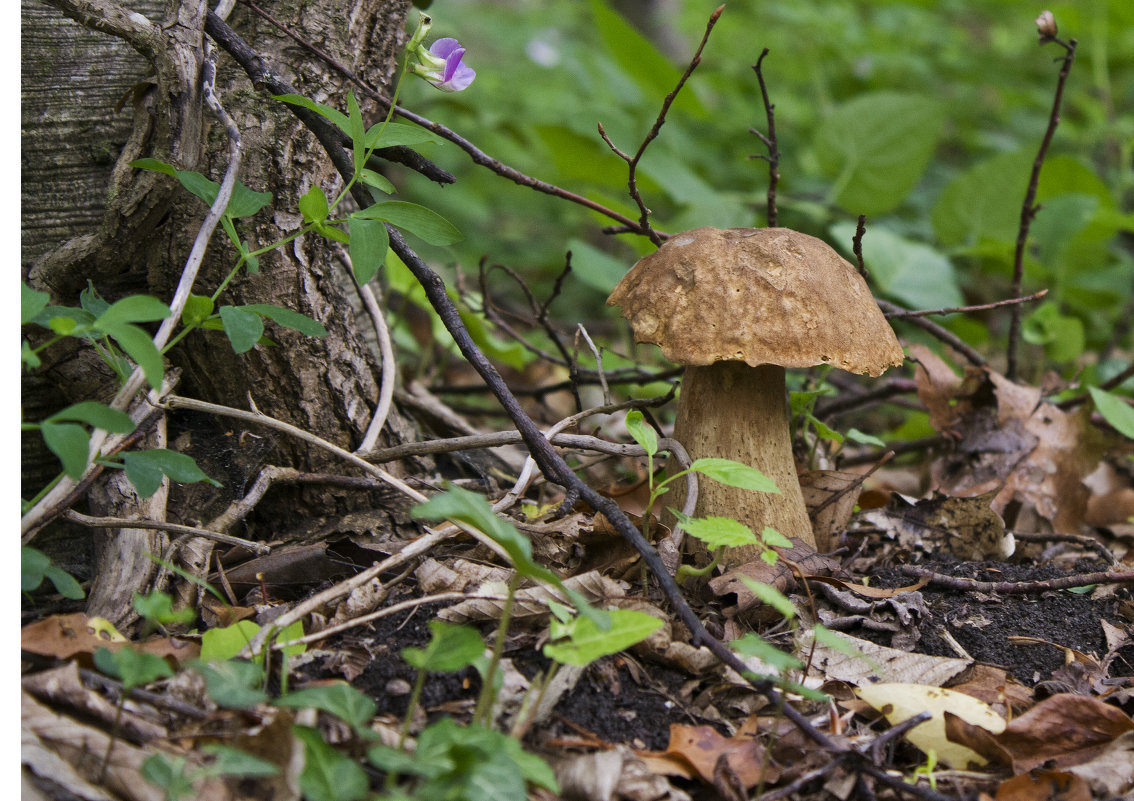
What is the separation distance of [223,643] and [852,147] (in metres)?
3.93

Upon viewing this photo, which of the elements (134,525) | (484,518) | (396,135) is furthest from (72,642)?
(396,135)

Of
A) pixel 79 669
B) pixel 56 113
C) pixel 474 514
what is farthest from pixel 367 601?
pixel 56 113

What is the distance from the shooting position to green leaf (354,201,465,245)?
1.59m

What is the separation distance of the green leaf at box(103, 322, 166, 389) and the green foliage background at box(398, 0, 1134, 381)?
1882 millimetres

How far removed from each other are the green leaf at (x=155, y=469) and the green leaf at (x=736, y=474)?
2.94 ft

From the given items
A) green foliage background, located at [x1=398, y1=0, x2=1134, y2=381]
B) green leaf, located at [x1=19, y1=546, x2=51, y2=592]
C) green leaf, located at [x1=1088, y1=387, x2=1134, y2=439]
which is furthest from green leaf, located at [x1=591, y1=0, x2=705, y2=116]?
green leaf, located at [x1=19, y1=546, x2=51, y2=592]

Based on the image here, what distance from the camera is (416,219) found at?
64.2 inches

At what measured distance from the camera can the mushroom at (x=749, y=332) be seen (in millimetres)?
1820

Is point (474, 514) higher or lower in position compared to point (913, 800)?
higher

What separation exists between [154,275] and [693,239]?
1245mm

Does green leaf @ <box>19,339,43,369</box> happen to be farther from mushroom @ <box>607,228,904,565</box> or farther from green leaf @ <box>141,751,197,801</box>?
mushroom @ <box>607,228,904,565</box>

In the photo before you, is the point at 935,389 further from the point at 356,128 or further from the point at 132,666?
the point at 132,666

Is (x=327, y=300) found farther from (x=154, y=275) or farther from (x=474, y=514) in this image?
(x=474, y=514)

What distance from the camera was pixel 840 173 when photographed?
4.53 meters
